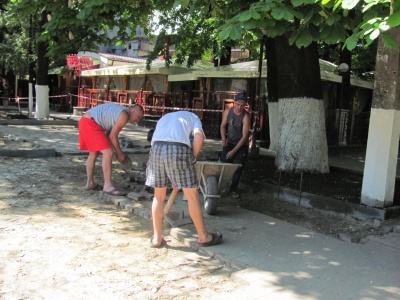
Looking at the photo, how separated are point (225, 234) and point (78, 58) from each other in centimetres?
2268

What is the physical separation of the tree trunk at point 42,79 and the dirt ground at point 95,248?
11.4 m

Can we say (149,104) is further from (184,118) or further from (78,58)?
(184,118)

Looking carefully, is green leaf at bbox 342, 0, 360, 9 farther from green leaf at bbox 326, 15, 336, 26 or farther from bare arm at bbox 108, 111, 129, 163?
bare arm at bbox 108, 111, 129, 163

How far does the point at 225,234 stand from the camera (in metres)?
4.88

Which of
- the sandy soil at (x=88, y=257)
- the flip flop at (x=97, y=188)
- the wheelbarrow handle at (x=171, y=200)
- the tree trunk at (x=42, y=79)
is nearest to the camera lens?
the sandy soil at (x=88, y=257)

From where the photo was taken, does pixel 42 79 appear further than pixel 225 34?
Yes

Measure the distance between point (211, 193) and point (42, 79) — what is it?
1407cm

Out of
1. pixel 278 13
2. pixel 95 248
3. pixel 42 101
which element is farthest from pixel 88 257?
pixel 42 101

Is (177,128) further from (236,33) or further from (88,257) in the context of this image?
(88,257)

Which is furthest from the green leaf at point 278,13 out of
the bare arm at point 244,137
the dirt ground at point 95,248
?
the dirt ground at point 95,248

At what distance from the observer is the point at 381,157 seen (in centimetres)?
559

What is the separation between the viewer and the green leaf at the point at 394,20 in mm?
3080

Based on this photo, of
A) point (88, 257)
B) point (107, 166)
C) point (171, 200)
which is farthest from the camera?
point (107, 166)

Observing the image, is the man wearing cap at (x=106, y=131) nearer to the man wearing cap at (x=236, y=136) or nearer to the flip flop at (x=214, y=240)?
the man wearing cap at (x=236, y=136)
